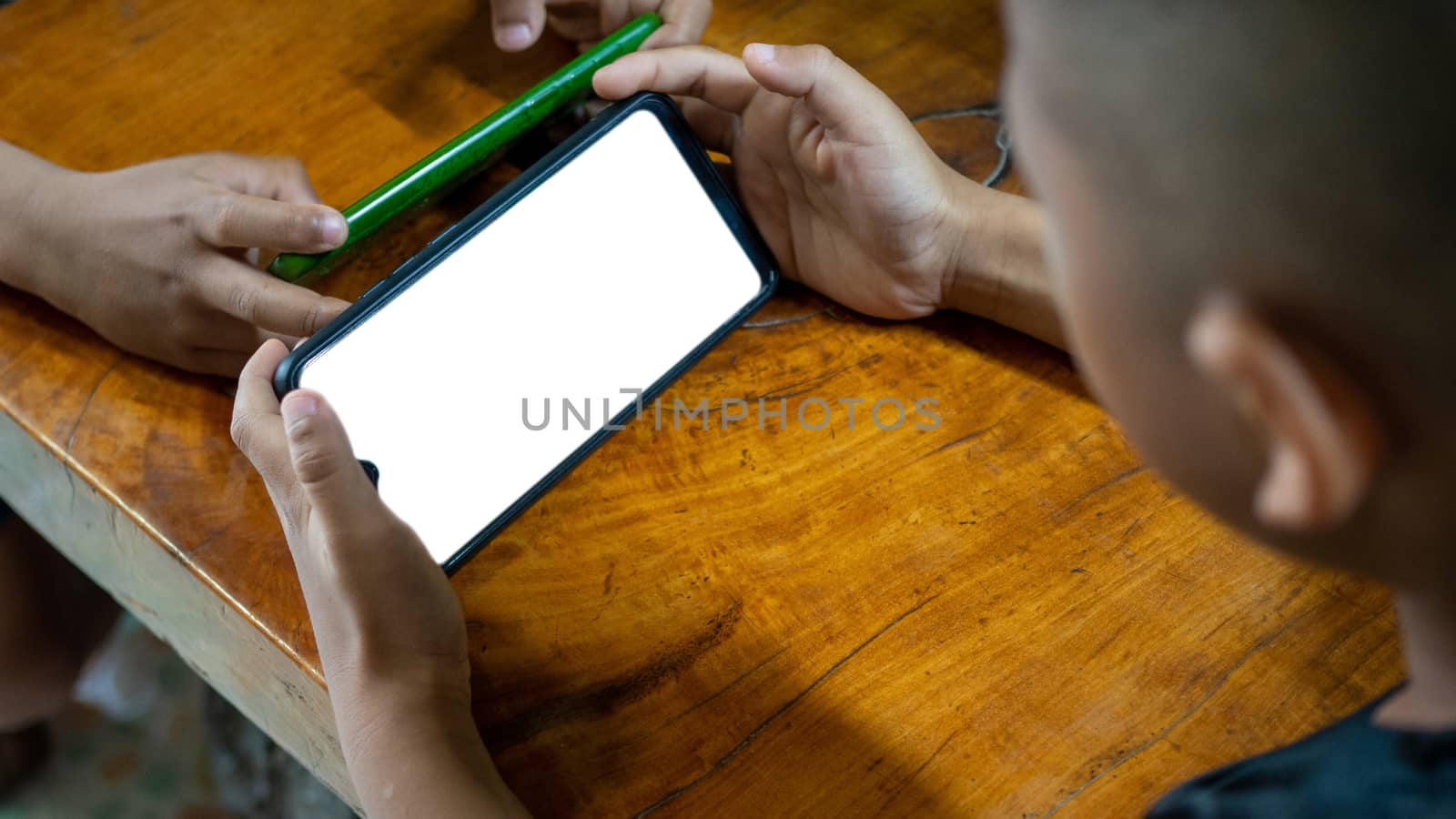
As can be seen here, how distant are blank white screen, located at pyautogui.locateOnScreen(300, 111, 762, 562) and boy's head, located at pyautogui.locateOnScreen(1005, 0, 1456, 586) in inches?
12.5

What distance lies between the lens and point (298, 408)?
46 centimetres

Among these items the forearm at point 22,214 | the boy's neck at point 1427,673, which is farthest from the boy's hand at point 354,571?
the boy's neck at point 1427,673

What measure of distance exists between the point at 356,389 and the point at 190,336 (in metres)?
0.17

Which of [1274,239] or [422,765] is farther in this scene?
[422,765]

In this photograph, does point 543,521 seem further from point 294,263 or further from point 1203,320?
point 1203,320

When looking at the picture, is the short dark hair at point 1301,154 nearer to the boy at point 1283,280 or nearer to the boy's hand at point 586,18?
the boy at point 1283,280

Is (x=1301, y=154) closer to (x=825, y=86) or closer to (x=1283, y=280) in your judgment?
(x=1283, y=280)

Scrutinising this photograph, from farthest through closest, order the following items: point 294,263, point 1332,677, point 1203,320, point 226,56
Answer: point 226,56
point 294,263
point 1332,677
point 1203,320

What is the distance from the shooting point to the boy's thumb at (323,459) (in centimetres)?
45

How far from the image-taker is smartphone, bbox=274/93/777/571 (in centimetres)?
52

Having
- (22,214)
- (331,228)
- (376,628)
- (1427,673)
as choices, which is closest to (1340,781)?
(1427,673)

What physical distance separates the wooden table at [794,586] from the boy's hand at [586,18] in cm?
14

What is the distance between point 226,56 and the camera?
0.80m

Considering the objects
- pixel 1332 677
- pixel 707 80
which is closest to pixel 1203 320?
pixel 1332 677
